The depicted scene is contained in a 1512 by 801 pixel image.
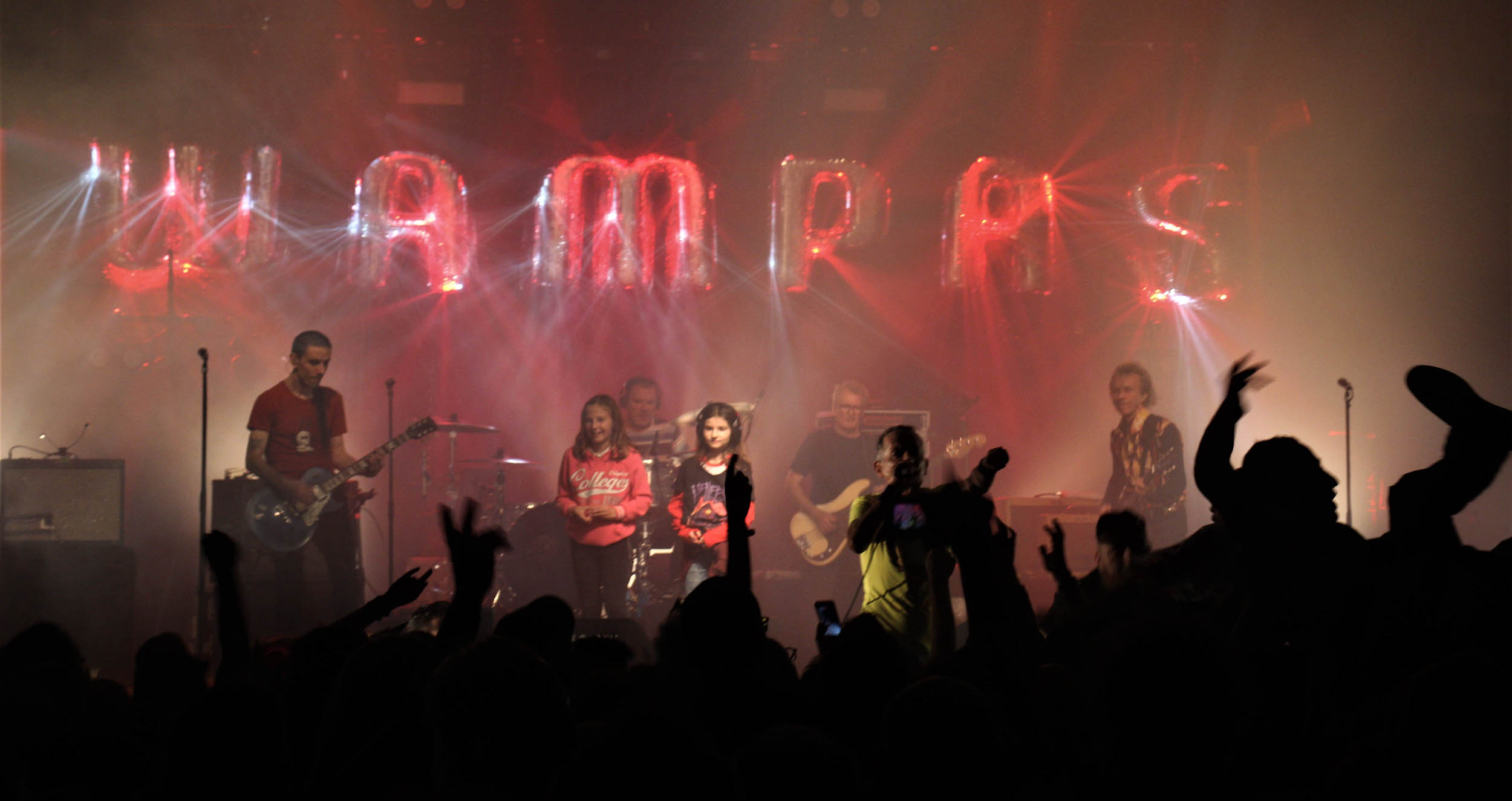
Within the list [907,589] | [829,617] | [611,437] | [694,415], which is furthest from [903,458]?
[694,415]

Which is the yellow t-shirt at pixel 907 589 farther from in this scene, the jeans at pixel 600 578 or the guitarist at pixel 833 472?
the guitarist at pixel 833 472

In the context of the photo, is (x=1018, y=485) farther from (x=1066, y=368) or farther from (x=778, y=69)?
(x=778, y=69)

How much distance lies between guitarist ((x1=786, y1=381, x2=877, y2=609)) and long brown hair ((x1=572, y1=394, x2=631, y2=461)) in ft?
5.88

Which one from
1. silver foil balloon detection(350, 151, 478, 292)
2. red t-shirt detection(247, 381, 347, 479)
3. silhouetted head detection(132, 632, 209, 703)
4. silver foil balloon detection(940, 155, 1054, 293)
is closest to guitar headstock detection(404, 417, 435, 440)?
red t-shirt detection(247, 381, 347, 479)

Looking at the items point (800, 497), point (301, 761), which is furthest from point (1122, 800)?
point (800, 497)

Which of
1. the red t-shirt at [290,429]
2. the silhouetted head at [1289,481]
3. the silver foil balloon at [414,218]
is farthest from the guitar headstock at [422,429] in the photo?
the silhouetted head at [1289,481]

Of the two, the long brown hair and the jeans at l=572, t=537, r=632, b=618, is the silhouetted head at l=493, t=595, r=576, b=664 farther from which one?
the long brown hair

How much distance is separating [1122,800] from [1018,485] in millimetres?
10315

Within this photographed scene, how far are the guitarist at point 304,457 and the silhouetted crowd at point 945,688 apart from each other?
4.27 meters

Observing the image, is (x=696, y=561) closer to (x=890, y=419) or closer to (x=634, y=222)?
(x=890, y=419)

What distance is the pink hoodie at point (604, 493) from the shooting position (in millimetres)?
6953

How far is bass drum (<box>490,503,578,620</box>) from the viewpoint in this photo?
823 cm

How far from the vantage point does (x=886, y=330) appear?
11219mm

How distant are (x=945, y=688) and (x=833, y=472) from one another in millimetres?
7102
